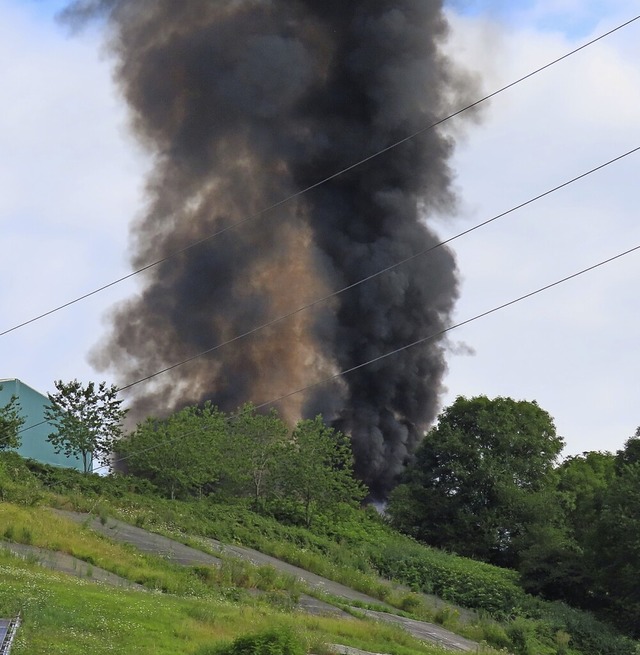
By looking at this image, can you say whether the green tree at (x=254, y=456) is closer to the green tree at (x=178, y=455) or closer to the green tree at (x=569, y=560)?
the green tree at (x=178, y=455)

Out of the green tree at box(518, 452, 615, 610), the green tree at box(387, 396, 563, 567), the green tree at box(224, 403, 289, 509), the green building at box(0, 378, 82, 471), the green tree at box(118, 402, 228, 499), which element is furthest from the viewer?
the green tree at box(387, 396, 563, 567)

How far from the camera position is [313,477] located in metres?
41.3

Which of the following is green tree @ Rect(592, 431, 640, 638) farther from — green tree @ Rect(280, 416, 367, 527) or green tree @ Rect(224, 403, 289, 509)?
green tree @ Rect(224, 403, 289, 509)

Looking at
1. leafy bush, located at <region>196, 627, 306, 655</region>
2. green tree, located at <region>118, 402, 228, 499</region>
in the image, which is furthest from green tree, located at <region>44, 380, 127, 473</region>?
leafy bush, located at <region>196, 627, 306, 655</region>

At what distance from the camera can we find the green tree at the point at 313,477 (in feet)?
136

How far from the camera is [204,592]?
21.7 metres

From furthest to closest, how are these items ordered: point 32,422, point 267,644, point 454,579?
point 32,422
point 454,579
point 267,644

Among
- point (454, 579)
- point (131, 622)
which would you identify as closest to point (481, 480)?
point (454, 579)

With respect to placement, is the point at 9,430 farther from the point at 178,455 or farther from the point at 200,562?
the point at 200,562

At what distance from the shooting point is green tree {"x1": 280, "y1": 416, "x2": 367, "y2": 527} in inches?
1628

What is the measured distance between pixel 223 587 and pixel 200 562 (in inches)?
113

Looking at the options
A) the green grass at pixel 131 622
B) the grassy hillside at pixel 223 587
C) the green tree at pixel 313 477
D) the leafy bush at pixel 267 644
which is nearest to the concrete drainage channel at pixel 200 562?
the grassy hillside at pixel 223 587

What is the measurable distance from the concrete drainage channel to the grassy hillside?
1.61 feet

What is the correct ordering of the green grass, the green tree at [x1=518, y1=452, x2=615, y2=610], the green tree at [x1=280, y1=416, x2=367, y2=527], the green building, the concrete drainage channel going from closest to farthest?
the green grass < the concrete drainage channel < the green tree at [x1=518, y1=452, x2=615, y2=610] < the green tree at [x1=280, y1=416, x2=367, y2=527] < the green building
